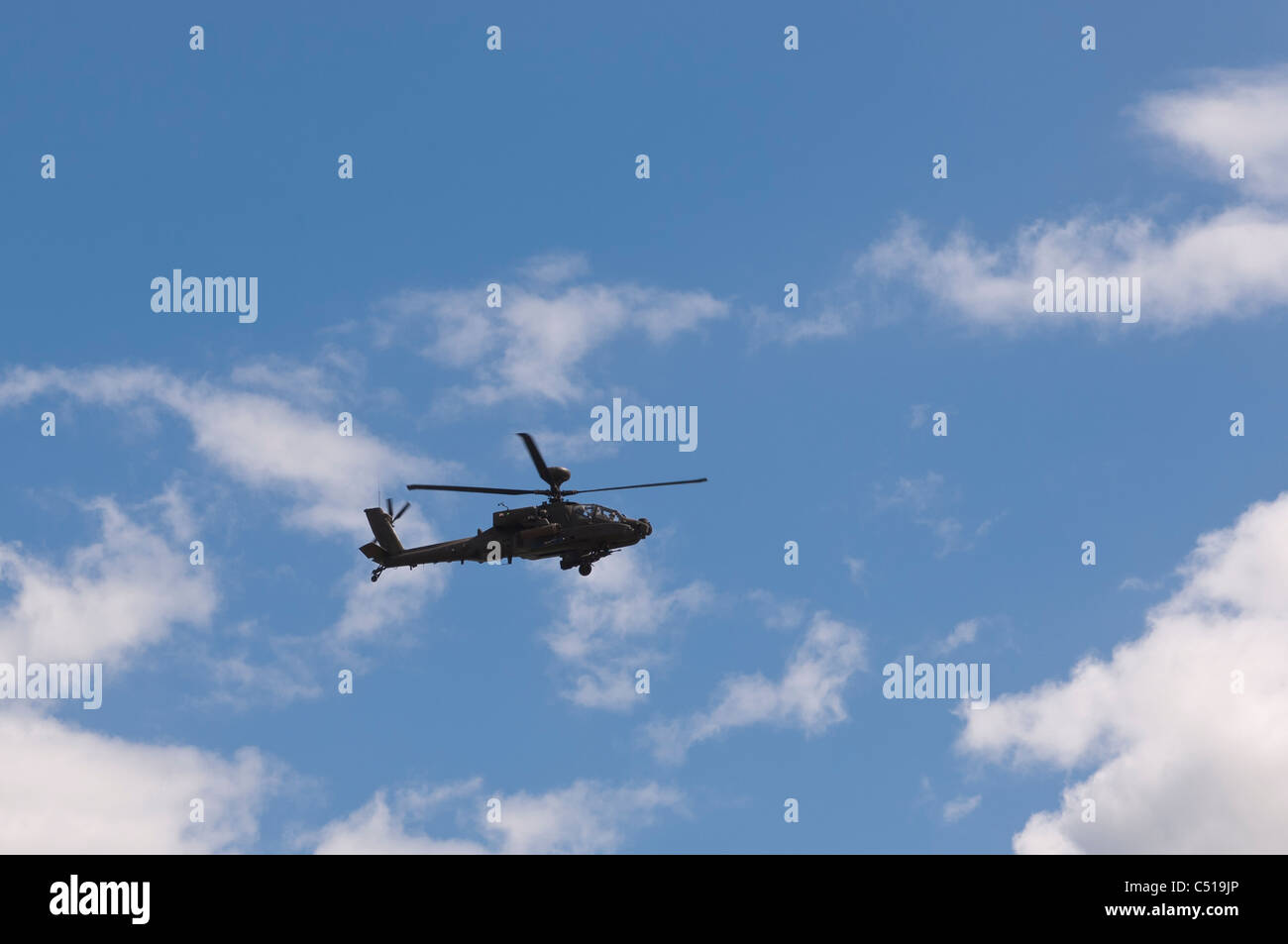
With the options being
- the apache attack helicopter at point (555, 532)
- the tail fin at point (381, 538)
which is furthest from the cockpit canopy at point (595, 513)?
the tail fin at point (381, 538)

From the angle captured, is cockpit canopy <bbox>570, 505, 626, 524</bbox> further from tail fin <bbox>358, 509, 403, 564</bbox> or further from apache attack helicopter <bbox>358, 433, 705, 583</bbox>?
tail fin <bbox>358, 509, 403, 564</bbox>

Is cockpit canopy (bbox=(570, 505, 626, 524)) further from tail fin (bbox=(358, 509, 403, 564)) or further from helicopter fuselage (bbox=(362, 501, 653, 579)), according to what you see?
tail fin (bbox=(358, 509, 403, 564))

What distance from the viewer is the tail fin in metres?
77.1

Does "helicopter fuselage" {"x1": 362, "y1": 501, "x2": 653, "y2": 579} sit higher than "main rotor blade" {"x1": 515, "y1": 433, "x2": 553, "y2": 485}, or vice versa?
"main rotor blade" {"x1": 515, "y1": 433, "x2": 553, "y2": 485}

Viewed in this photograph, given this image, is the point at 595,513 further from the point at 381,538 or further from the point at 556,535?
the point at 381,538

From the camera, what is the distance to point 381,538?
77312mm

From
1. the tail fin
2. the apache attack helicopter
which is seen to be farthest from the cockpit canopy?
the tail fin

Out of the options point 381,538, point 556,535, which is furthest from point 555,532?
point 381,538

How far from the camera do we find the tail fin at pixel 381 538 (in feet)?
253
